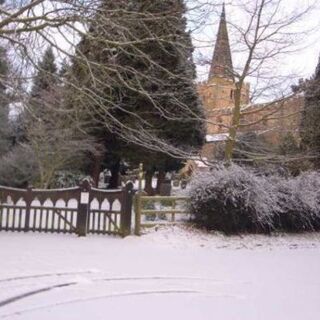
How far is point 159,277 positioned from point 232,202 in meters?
5.01

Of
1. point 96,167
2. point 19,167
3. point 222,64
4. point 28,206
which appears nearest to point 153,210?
point 28,206

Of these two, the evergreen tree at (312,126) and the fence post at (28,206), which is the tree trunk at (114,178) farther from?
the fence post at (28,206)

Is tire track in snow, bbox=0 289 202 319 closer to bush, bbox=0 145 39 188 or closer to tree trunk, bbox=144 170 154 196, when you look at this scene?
tree trunk, bbox=144 170 154 196

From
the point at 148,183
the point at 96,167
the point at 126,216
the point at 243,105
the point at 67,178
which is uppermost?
the point at 243,105

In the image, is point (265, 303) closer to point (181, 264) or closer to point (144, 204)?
point (181, 264)


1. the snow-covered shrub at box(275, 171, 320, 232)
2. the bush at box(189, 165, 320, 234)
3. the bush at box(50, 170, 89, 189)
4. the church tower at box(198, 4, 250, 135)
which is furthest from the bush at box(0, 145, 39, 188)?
the snow-covered shrub at box(275, 171, 320, 232)

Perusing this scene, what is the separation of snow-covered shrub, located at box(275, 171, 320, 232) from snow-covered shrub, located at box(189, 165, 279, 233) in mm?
415

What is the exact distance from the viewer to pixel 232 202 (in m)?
12.5

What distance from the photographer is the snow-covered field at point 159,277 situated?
19.6ft

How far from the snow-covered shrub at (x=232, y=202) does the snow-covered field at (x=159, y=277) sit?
461 mm

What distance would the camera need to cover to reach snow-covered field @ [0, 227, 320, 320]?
597cm

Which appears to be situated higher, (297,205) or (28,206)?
(297,205)

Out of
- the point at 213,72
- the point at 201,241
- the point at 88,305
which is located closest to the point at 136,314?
the point at 88,305

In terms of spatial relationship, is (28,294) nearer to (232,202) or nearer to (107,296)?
(107,296)
